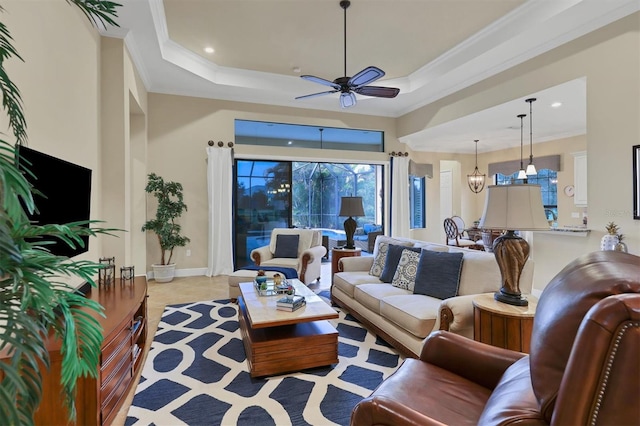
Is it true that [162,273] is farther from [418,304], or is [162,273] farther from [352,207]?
[418,304]

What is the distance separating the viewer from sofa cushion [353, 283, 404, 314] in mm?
3040

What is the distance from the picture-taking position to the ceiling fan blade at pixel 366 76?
321cm

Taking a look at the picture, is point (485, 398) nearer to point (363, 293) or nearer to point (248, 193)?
point (363, 293)

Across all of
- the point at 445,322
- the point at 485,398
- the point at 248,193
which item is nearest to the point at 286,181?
the point at 248,193

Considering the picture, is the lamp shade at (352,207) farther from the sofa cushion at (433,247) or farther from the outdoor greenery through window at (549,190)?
the outdoor greenery through window at (549,190)

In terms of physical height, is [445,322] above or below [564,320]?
below

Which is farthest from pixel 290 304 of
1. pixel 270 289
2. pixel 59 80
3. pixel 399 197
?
pixel 399 197

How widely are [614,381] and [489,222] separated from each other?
1.60 meters

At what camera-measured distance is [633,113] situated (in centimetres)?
321

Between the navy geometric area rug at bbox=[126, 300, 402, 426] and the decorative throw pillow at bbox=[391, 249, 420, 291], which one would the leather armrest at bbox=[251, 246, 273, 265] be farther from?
the decorative throw pillow at bbox=[391, 249, 420, 291]

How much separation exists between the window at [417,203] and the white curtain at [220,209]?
478 cm

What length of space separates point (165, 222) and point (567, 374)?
555 centimetres

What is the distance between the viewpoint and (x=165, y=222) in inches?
211

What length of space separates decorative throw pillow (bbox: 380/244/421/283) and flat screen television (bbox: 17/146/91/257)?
2.72 meters
